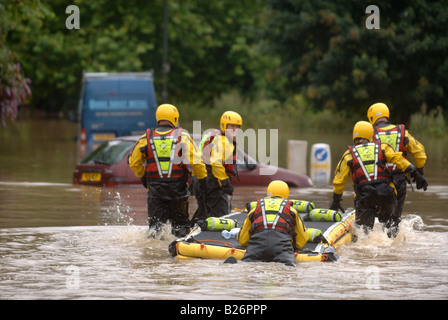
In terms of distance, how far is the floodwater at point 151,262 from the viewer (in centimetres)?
955

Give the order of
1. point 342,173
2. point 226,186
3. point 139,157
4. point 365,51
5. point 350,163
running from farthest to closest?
point 365,51 < point 226,186 < point 342,173 < point 350,163 < point 139,157

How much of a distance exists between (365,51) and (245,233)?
32876 mm

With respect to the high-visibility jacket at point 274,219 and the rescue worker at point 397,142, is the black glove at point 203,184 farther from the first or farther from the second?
the rescue worker at point 397,142

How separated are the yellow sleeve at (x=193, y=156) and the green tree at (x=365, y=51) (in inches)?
1201

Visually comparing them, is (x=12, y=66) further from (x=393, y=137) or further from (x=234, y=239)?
(x=234, y=239)

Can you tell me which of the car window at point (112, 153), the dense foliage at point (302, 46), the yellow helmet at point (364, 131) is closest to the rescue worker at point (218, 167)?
the yellow helmet at point (364, 131)

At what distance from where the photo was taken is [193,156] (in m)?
12.5

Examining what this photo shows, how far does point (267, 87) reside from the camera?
6025 cm

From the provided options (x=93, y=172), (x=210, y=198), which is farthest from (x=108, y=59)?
(x=210, y=198)

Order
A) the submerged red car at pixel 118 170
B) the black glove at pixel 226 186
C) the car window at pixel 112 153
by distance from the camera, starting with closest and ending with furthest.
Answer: the black glove at pixel 226 186, the submerged red car at pixel 118 170, the car window at pixel 112 153

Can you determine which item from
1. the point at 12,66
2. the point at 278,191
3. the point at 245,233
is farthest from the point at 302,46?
the point at 245,233

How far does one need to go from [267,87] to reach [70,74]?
19.0 metres
